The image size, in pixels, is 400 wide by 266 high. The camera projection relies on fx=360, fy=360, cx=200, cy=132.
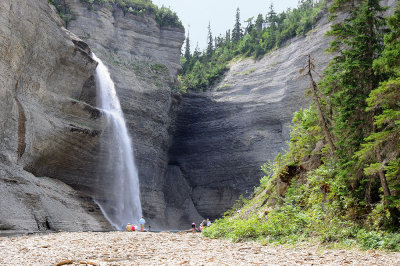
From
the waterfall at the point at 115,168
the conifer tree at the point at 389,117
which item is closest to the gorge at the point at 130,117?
the waterfall at the point at 115,168

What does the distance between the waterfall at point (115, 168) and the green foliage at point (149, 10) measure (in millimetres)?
14676

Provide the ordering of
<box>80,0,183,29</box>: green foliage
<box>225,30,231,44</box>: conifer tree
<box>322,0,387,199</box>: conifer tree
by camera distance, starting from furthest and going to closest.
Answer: <box>225,30,231,44</box>: conifer tree → <box>80,0,183,29</box>: green foliage → <box>322,0,387,199</box>: conifer tree

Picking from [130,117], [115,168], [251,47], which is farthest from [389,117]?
[251,47]

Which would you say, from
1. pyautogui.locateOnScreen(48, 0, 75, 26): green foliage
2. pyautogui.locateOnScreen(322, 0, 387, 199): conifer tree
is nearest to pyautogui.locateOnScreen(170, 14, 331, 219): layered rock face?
pyautogui.locateOnScreen(48, 0, 75, 26): green foliage

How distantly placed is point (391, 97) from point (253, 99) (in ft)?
123

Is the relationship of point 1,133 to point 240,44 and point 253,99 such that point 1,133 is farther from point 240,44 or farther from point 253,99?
point 240,44

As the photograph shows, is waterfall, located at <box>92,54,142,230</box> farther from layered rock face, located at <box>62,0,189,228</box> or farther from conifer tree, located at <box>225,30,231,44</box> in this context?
conifer tree, located at <box>225,30,231,44</box>

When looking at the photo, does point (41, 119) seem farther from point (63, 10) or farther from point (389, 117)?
point (389, 117)

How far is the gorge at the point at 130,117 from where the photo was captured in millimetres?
25812

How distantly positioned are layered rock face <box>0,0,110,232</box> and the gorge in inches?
3.7

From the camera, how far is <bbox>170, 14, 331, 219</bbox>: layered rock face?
4341 centimetres

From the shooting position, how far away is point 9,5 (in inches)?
1028

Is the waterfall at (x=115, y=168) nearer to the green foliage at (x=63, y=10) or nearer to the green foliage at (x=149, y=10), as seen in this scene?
the green foliage at (x=63, y=10)

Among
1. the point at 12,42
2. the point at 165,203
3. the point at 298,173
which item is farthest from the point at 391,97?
the point at 165,203
